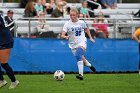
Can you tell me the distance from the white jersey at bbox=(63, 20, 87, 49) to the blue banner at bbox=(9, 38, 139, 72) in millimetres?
3717

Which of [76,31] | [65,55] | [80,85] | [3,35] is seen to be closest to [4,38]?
[3,35]

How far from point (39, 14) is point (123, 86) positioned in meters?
8.58

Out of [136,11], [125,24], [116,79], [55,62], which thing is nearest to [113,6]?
[136,11]

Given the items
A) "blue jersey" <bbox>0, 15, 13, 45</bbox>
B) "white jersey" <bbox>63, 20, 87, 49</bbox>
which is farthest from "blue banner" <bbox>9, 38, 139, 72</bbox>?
"blue jersey" <bbox>0, 15, 13, 45</bbox>

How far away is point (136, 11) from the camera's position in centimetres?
2639

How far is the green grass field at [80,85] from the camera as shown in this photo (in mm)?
13281

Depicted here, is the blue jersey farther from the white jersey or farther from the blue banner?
the blue banner

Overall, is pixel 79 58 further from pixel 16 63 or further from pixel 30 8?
pixel 30 8

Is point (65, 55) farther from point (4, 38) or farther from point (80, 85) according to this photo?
point (4, 38)

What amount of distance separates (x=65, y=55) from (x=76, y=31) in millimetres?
3923

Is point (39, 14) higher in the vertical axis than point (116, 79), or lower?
higher

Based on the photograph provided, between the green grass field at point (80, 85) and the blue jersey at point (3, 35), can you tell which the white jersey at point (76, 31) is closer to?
the green grass field at point (80, 85)

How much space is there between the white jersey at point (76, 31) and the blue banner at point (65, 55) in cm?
372

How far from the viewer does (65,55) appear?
67.0ft
